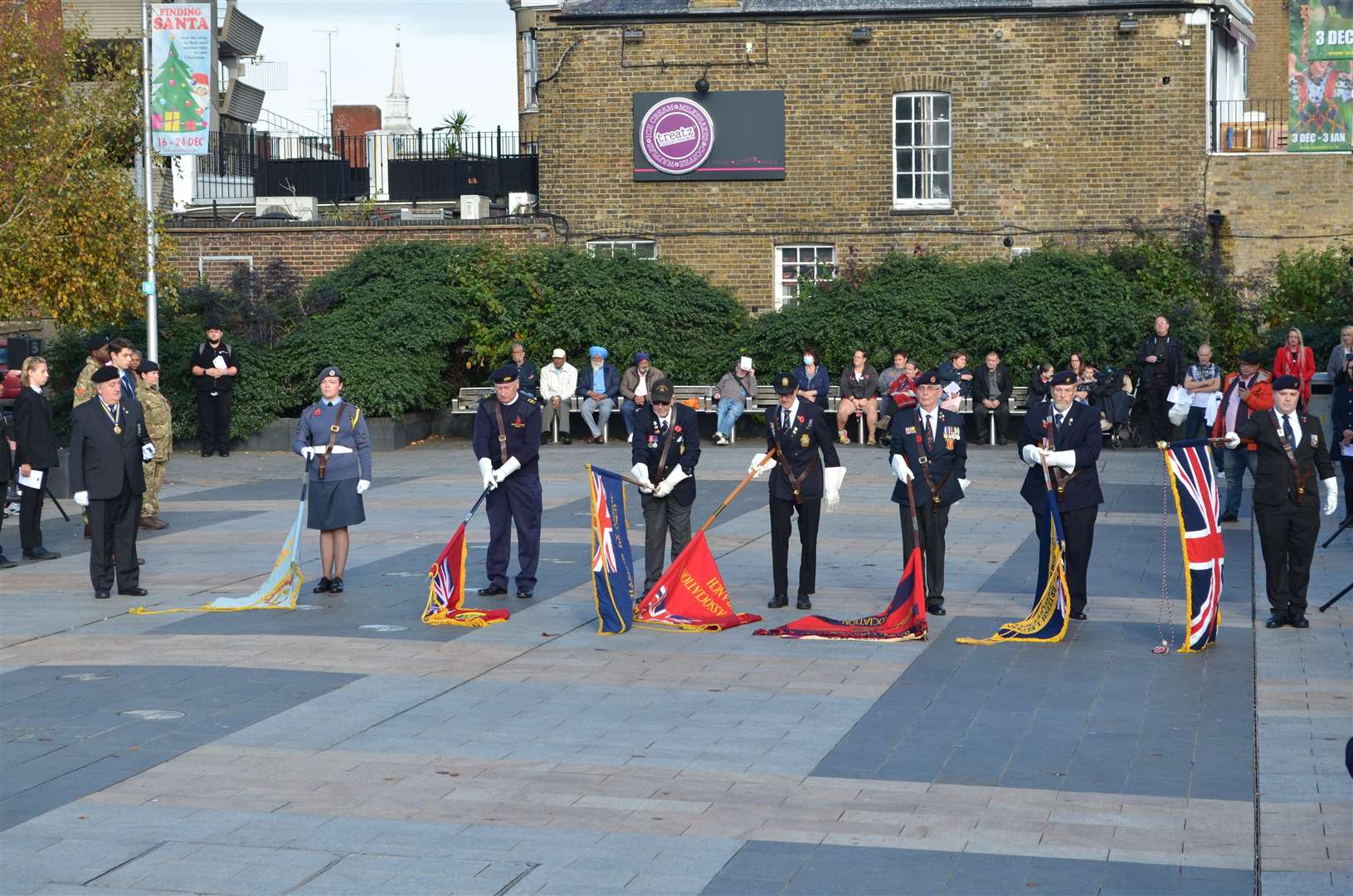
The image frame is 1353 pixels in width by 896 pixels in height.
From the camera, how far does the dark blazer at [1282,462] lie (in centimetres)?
1186

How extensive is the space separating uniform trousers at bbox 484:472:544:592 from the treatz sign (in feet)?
57.5

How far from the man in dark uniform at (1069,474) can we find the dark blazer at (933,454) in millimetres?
650

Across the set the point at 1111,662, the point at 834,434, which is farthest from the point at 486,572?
the point at 834,434

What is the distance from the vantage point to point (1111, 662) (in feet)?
35.7

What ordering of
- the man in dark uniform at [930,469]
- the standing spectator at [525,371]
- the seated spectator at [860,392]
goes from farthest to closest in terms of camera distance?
the seated spectator at [860,392] → the standing spectator at [525,371] → the man in dark uniform at [930,469]

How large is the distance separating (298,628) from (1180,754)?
21.1ft

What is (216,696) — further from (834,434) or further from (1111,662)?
(834,434)

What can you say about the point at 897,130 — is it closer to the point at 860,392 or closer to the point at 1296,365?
the point at 860,392

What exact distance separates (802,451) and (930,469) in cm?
101

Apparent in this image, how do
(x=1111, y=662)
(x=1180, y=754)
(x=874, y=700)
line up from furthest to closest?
(x=1111, y=662) < (x=874, y=700) < (x=1180, y=754)

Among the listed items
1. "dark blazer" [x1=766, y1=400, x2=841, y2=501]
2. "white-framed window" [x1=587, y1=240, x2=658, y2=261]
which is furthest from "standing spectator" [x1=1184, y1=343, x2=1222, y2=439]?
"white-framed window" [x1=587, y1=240, x2=658, y2=261]

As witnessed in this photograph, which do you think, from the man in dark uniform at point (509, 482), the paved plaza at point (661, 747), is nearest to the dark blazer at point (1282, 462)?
the paved plaza at point (661, 747)

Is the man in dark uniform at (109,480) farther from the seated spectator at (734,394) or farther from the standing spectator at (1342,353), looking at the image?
the seated spectator at (734,394)

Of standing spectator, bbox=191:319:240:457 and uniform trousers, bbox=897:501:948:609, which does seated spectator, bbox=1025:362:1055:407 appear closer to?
standing spectator, bbox=191:319:240:457
